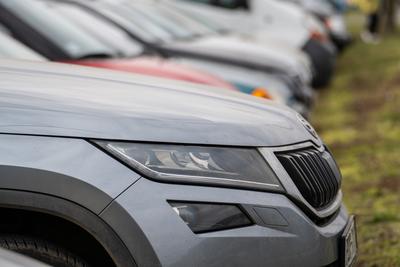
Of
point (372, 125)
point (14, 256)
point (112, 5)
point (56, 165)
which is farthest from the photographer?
point (372, 125)

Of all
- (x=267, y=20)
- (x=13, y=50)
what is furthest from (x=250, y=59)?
(x=267, y=20)

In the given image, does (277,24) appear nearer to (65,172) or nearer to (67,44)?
(67,44)

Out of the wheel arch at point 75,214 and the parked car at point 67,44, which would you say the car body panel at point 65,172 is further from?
the parked car at point 67,44

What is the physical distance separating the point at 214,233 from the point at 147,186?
10.8 inches

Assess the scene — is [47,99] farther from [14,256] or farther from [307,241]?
[307,241]

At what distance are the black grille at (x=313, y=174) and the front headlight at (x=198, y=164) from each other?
0.42 feet

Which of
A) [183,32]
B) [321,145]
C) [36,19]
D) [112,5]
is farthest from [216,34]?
[321,145]

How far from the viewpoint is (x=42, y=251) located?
307 centimetres

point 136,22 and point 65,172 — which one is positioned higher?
point 136,22

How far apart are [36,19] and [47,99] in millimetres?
3889

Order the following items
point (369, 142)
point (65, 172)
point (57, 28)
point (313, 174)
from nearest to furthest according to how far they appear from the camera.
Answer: point (65, 172), point (313, 174), point (57, 28), point (369, 142)

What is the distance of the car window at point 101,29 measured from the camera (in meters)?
7.91

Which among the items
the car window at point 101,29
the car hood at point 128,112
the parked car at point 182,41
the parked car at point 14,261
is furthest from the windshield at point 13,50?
the parked car at point 14,261

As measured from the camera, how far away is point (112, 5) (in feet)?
32.5
